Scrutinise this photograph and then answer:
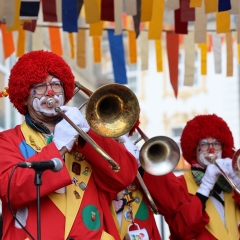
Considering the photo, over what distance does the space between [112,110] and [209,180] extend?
145 cm

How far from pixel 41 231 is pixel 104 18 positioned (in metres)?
2.50

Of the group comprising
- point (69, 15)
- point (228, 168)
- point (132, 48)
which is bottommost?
point (228, 168)

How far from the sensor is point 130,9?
673cm

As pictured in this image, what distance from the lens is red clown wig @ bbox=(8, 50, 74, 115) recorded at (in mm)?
5473

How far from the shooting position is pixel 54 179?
16.6 ft

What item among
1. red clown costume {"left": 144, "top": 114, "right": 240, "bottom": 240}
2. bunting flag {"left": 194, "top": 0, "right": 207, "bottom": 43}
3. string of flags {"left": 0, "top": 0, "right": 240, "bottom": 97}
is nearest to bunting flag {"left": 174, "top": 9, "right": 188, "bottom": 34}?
string of flags {"left": 0, "top": 0, "right": 240, "bottom": 97}

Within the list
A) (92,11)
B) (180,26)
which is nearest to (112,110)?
(92,11)

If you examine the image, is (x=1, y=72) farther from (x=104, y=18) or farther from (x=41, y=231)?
(x=41, y=231)

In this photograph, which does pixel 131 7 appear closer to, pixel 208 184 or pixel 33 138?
pixel 208 184

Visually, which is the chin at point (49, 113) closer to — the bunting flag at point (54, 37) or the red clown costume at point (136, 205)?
the red clown costume at point (136, 205)

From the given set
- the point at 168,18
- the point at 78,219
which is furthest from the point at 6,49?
the point at 78,219

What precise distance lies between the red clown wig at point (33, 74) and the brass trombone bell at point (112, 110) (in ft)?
1.03

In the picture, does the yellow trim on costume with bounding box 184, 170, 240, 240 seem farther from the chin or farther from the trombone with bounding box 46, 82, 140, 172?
the chin

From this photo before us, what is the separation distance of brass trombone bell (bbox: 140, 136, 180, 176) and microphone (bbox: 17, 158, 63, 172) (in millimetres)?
1542
